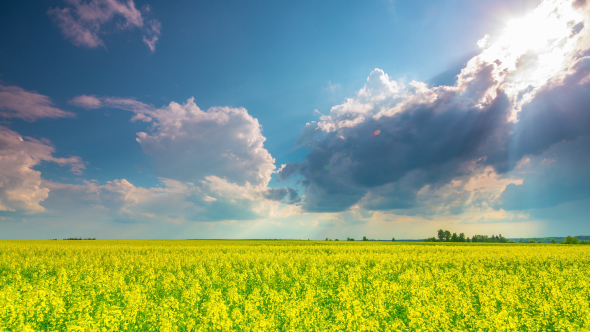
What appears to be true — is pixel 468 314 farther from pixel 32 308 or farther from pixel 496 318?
pixel 32 308

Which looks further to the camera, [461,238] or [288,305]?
[461,238]

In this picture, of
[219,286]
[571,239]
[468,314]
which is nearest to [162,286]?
[219,286]

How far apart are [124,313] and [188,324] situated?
2.94 m

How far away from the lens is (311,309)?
8789 mm

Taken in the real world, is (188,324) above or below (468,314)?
above

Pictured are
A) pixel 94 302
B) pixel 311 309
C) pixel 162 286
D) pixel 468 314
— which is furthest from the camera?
pixel 162 286

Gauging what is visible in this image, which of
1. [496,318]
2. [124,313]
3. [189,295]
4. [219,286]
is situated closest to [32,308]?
[124,313]

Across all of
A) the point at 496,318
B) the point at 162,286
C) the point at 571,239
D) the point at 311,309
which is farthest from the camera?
the point at 571,239

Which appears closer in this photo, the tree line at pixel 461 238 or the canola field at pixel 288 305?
the canola field at pixel 288 305

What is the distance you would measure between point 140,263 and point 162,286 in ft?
29.9

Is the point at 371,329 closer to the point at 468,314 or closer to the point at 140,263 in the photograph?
the point at 468,314

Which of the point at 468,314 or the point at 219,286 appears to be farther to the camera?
the point at 219,286

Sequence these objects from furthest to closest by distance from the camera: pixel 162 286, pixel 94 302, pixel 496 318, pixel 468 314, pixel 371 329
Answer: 1. pixel 162 286
2. pixel 94 302
3. pixel 468 314
4. pixel 496 318
5. pixel 371 329

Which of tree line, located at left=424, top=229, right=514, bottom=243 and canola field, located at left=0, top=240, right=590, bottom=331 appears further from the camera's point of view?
tree line, located at left=424, top=229, right=514, bottom=243
